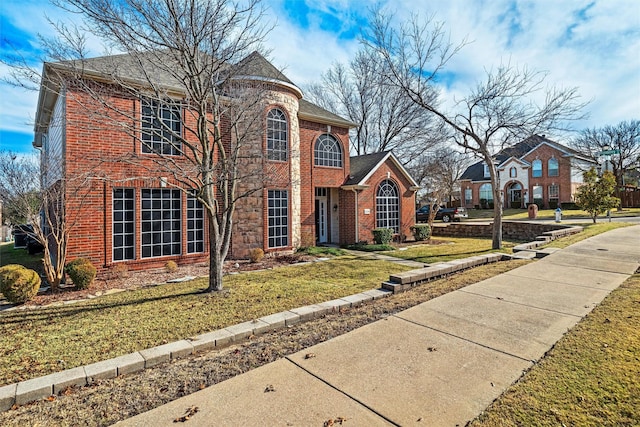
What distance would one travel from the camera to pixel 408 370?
3.42 metres

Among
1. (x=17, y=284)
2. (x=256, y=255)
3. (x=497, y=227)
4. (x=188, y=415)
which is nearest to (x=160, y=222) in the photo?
(x=256, y=255)

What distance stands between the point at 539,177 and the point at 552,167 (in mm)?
1554

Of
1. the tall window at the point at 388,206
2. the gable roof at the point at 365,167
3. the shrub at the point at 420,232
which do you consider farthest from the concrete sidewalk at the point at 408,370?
the shrub at the point at 420,232

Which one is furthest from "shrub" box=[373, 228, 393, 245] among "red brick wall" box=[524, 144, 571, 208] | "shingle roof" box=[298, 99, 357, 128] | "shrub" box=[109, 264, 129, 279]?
"red brick wall" box=[524, 144, 571, 208]

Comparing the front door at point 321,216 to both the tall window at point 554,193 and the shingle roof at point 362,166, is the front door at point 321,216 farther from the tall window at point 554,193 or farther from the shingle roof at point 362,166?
the tall window at point 554,193

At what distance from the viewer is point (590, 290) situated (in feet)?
19.8

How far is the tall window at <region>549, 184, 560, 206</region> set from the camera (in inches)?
1394

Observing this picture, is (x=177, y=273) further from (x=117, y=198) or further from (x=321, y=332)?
(x=321, y=332)

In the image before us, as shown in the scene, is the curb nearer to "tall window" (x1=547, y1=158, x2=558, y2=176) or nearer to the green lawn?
the green lawn

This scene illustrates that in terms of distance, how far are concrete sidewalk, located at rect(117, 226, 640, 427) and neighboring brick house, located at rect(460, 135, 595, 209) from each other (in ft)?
106

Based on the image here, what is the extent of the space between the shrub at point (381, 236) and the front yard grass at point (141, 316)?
621 cm

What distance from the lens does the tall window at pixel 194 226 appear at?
35.2 feet

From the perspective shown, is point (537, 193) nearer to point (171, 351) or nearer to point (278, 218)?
point (278, 218)

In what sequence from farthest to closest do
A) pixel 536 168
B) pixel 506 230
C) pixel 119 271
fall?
pixel 536 168 → pixel 506 230 → pixel 119 271
